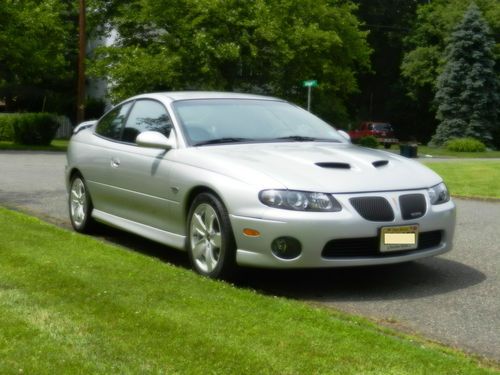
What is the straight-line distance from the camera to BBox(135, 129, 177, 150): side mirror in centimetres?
721

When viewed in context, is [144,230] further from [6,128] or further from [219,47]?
[6,128]

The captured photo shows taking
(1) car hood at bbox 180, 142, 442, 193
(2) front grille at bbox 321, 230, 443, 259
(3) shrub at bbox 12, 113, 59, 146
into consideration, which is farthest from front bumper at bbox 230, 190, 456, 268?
(3) shrub at bbox 12, 113, 59, 146

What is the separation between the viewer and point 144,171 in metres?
7.45

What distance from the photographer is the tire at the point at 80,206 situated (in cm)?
872

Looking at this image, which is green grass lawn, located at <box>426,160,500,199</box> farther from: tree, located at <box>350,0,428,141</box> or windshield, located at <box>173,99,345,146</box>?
tree, located at <box>350,0,428,141</box>

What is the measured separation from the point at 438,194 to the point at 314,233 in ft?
4.13

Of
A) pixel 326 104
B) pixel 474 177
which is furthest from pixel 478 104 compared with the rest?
pixel 474 177

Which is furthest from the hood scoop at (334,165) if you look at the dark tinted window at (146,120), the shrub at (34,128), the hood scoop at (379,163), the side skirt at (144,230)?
the shrub at (34,128)

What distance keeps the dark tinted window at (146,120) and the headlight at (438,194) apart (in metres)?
2.35

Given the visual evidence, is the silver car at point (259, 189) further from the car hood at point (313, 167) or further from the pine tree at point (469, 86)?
the pine tree at point (469, 86)

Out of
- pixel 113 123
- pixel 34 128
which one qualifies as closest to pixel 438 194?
pixel 113 123

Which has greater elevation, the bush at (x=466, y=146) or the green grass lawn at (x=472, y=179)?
the green grass lawn at (x=472, y=179)

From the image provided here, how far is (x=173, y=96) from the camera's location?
7945 mm

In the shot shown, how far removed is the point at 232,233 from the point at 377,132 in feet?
144
